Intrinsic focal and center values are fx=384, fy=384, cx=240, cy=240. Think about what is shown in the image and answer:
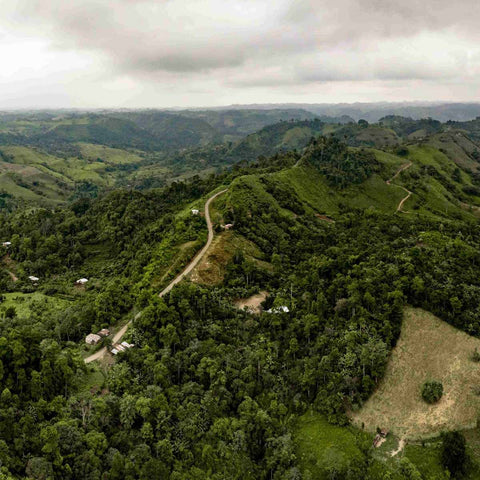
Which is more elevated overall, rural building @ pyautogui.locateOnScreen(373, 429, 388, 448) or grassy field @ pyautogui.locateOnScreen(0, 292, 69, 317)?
grassy field @ pyautogui.locateOnScreen(0, 292, 69, 317)

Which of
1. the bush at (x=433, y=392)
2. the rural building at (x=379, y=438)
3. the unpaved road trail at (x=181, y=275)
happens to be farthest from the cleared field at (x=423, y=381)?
the unpaved road trail at (x=181, y=275)

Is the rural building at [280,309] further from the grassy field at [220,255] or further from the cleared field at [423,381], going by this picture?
the cleared field at [423,381]

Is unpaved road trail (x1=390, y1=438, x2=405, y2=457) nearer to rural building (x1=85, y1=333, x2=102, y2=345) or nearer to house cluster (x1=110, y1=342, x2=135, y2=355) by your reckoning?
house cluster (x1=110, y1=342, x2=135, y2=355)

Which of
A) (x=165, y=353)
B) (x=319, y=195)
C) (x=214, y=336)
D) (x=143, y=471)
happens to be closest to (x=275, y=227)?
(x=319, y=195)

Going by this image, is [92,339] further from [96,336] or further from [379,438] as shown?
[379,438]

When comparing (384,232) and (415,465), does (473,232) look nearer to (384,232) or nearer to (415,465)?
(384,232)

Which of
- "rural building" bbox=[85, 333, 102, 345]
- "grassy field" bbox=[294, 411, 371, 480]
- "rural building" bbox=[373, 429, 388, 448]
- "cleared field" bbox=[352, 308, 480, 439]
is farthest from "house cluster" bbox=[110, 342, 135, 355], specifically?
"rural building" bbox=[373, 429, 388, 448]
